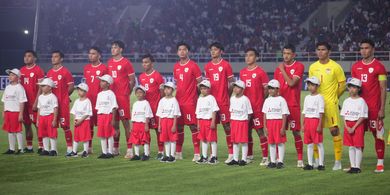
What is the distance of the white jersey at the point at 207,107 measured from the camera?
A: 16.1 metres

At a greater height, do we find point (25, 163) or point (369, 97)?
point (369, 97)

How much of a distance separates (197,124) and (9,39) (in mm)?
29028

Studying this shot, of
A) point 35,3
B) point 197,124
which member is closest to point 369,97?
point 197,124

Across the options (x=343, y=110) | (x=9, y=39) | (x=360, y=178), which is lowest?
(x=360, y=178)

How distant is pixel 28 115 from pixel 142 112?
311cm

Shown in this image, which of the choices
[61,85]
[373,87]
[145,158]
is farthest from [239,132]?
[61,85]

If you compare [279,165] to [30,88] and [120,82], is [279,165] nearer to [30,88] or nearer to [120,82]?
[120,82]

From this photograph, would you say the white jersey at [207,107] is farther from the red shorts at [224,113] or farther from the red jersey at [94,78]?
the red jersey at [94,78]

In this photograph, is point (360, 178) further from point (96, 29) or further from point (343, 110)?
point (96, 29)

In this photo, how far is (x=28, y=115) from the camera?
18406 millimetres

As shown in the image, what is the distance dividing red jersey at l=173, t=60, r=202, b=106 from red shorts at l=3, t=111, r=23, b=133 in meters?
3.81

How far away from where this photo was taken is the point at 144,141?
54.7 ft

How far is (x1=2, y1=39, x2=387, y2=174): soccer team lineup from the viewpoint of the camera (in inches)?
579

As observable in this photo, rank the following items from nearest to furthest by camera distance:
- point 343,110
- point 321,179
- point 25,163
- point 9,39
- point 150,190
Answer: point 150,190 → point 321,179 → point 343,110 → point 25,163 → point 9,39
